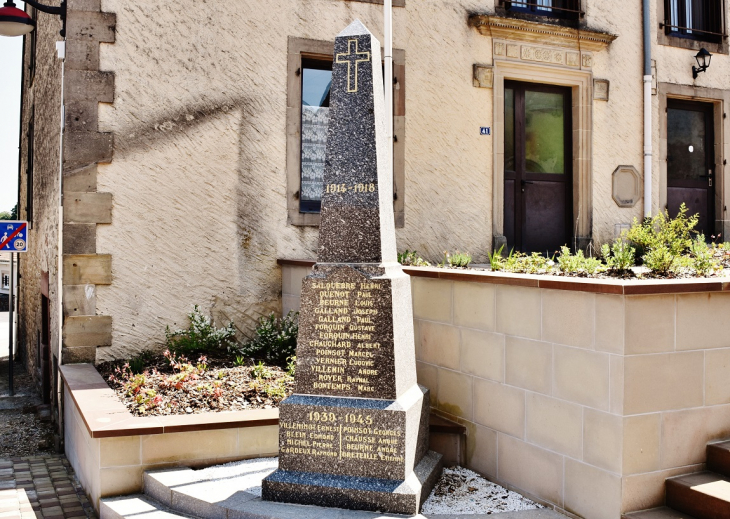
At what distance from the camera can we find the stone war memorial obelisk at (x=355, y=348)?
13.5 feet

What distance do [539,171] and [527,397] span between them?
5.65 m

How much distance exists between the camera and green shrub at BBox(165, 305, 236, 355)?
722cm

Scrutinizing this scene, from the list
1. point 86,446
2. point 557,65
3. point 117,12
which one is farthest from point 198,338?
point 557,65

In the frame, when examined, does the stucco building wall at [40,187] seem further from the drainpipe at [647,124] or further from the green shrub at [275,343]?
the drainpipe at [647,124]

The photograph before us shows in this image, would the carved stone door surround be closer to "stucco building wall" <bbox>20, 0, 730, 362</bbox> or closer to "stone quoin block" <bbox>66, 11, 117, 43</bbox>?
"stucco building wall" <bbox>20, 0, 730, 362</bbox>

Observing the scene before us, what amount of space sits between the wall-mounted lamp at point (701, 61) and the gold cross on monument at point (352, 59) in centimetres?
745

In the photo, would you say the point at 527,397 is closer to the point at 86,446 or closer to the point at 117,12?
the point at 86,446

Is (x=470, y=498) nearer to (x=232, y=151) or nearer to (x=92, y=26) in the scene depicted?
(x=232, y=151)

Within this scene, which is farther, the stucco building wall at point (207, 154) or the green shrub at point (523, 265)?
the stucco building wall at point (207, 154)

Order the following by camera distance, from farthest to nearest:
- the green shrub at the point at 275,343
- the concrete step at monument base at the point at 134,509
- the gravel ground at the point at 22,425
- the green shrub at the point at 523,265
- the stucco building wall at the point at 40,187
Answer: the stucco building wall at the point at 40,187, the gravel ground at the point at 22,425, the green shrub at the point at 275,343, the green shrub at the point at 523,265, the concrete step at monument base at the point at 134,509

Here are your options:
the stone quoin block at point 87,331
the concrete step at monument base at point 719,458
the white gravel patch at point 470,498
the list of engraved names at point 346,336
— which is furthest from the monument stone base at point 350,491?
the stone quoin block at point 87,331

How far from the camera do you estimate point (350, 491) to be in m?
4.08

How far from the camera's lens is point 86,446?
17.5 ft

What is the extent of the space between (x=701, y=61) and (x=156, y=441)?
30.2 ft
